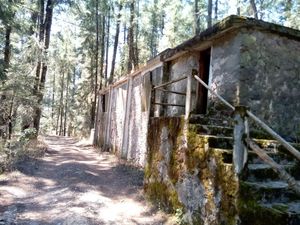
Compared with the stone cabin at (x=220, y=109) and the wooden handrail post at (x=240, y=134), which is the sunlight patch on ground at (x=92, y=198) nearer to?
the stone cabin at (x=220, y=109)

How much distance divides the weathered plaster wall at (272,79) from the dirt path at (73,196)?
3175 mm

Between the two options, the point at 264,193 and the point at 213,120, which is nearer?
the point at 264,193

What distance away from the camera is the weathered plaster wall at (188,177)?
474 centimetres

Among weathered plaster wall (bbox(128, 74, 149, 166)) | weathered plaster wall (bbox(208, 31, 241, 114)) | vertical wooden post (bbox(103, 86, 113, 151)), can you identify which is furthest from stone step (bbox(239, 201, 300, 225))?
vertical wooden post (bbox(103, 86, 113, 151))

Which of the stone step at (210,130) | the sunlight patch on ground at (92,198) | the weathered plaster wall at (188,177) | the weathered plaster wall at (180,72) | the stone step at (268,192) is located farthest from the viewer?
the weathered plaster wall at (180,72)

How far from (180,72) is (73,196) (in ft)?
15.2

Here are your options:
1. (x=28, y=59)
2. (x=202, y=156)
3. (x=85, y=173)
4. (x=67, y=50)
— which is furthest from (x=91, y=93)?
(x=202, y=156)

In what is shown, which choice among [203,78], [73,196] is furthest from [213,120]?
[73,196]

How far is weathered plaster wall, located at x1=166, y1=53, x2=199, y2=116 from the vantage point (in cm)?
916

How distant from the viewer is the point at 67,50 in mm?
36688

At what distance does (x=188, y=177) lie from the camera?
19.9 ft

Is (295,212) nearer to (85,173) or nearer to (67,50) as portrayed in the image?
(85,173)

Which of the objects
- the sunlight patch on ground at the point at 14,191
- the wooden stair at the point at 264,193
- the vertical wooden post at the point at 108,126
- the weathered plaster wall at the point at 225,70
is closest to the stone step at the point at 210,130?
the wooden stair at the point at 264,193

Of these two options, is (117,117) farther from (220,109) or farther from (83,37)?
(83,37)
